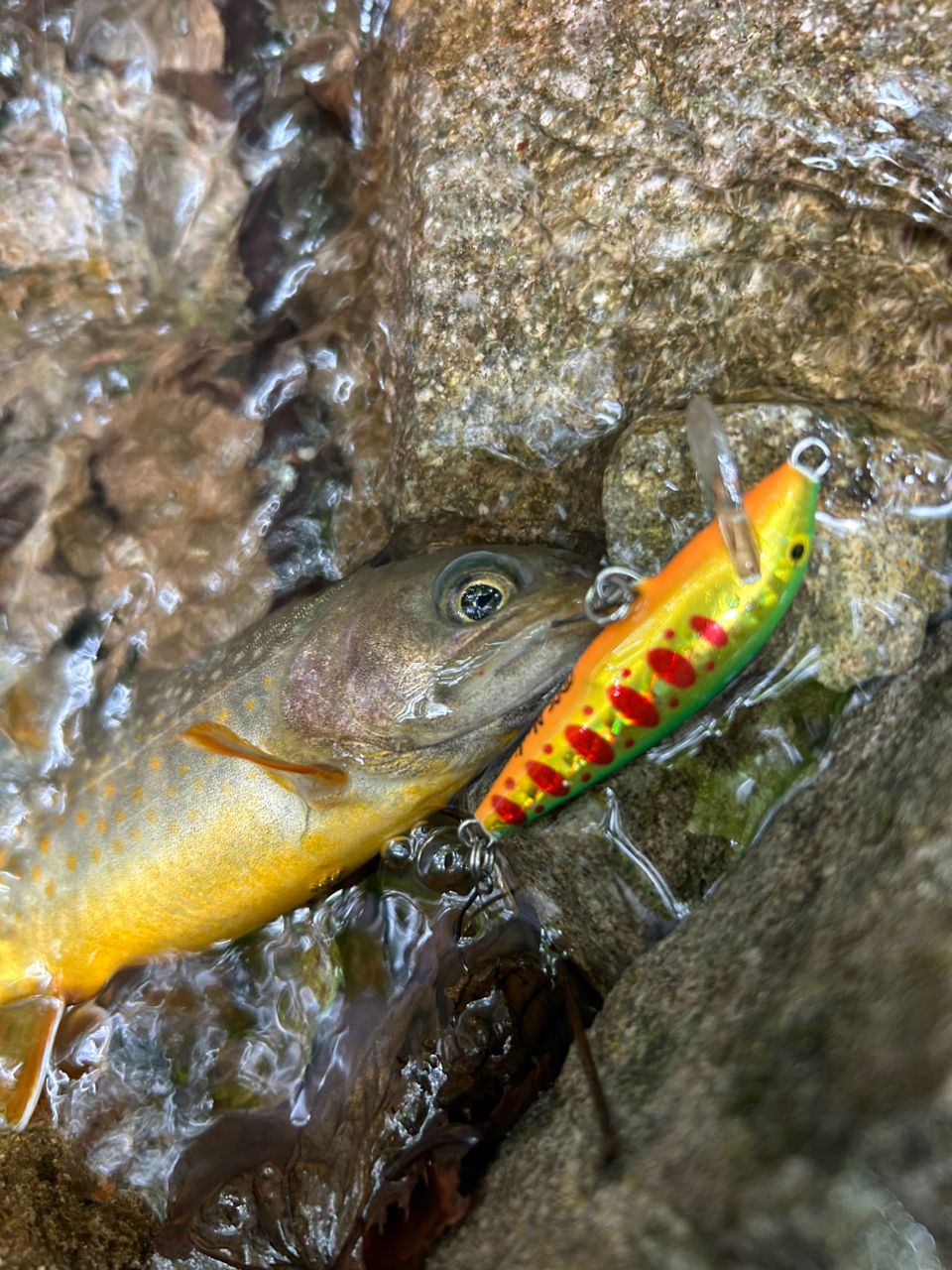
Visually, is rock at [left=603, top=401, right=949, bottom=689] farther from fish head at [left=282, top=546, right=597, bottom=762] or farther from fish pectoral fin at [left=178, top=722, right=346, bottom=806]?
fish pectoral fin at [left=178, top=722, right=346, bottom=806]

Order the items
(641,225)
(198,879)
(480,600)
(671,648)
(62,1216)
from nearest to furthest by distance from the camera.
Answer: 1. (671,648)
2. (641,225)
3. (480,600)
4. (62,1216)
5. (198,879)

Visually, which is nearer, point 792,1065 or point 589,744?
point 792,1065

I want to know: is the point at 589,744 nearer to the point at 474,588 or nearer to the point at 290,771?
the point at 474,588

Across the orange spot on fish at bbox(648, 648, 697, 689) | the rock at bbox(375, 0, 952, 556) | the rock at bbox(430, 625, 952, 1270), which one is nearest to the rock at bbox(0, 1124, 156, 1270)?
the rock at bbox(430, 625, 952, 1270)

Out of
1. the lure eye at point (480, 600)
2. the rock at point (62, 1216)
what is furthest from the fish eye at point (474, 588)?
the rock at point (62, 1216)

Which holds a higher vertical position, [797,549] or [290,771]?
[797,549]

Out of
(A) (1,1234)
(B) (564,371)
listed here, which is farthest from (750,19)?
(A) (1,1234)

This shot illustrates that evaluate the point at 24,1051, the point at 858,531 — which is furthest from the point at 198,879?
the point at 858,531
